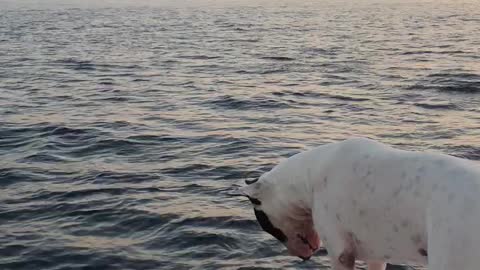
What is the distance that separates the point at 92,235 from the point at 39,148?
161 inches

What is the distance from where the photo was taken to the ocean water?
8.57m

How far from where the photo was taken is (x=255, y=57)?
22.9m

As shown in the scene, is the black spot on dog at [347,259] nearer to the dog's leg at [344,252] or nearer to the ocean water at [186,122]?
the dog's leg at [344,252]

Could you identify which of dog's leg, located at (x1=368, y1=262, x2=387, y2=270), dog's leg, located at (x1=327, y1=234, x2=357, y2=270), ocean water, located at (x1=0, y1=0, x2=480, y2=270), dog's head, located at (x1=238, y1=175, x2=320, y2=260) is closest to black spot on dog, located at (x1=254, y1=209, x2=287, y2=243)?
dog's head, located at (x1=238, y1=175, x2=320, y2=260)

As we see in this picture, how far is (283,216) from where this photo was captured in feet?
21.4

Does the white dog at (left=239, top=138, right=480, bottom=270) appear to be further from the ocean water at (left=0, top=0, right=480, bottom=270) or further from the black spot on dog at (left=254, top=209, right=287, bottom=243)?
the ocean water at (left=0, top=0, right=480, bottom=270)

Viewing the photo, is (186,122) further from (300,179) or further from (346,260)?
(346,260)

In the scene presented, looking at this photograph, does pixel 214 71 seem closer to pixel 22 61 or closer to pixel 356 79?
pixel 356 79

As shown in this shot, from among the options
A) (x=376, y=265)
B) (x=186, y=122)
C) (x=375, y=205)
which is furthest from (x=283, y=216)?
(x=186, y=122)

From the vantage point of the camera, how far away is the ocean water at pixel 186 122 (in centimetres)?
857

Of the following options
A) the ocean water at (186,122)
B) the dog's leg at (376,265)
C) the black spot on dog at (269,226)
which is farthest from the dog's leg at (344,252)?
the ocean water at (186,122)

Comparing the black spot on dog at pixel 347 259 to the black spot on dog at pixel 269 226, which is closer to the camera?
the black spot on dog at pixel 347 259

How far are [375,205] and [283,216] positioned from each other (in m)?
1.26

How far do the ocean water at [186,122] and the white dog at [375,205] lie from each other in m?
1.50
